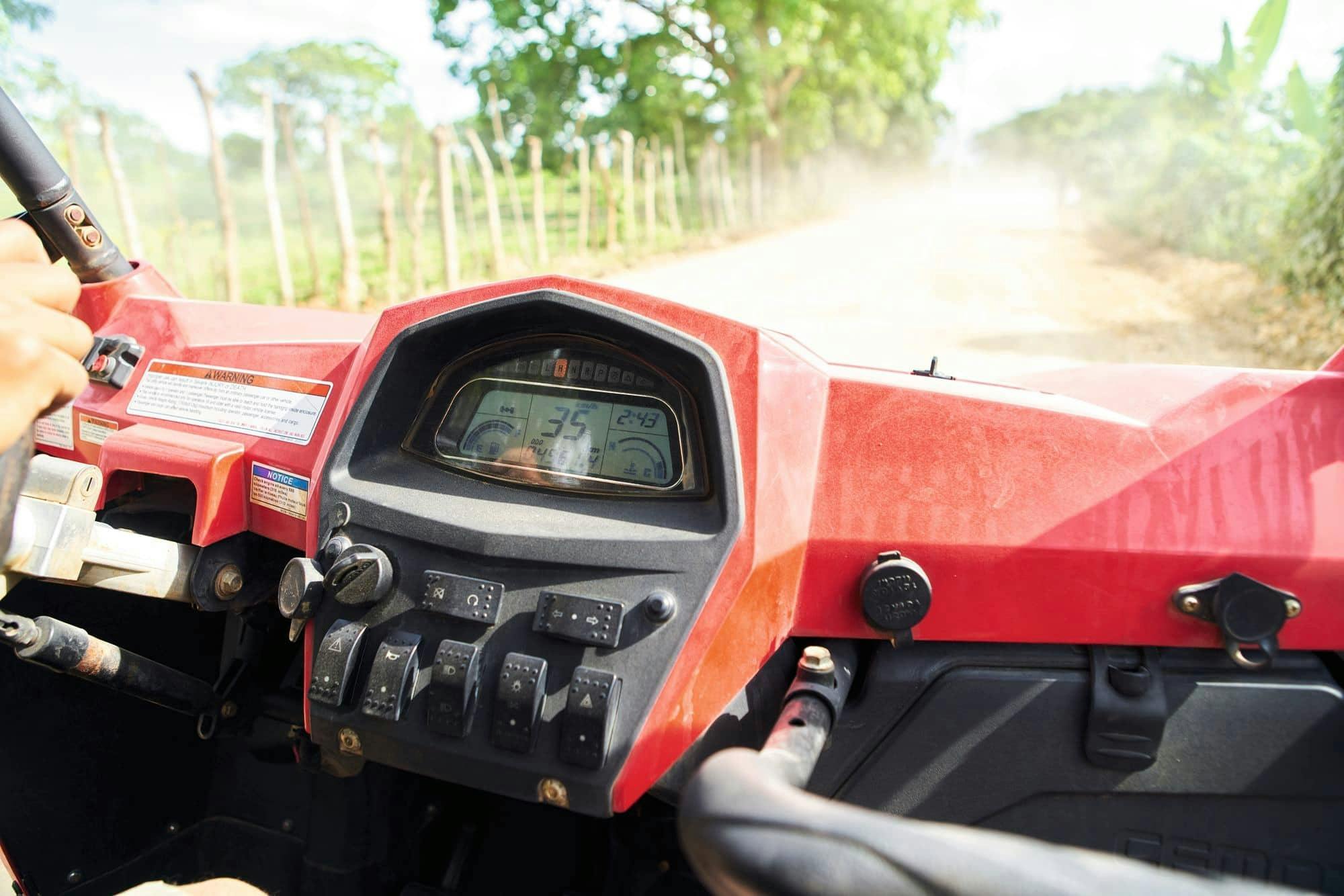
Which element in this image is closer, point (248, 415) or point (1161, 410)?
point (1161, 410)

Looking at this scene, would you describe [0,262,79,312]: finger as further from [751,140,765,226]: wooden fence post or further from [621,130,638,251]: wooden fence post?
[751,140,765,226]: wooden fence post

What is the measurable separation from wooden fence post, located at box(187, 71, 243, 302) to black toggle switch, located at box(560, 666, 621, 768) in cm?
998

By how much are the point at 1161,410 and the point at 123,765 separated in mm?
1974

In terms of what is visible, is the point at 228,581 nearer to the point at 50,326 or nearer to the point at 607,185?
the point at 50,326

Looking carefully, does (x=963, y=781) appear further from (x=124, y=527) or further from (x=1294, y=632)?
(x=124, y=527)

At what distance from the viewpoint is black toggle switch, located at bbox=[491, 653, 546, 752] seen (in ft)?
3.90

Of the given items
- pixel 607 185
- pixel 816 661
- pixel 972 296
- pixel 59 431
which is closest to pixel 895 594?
pixel 816 661

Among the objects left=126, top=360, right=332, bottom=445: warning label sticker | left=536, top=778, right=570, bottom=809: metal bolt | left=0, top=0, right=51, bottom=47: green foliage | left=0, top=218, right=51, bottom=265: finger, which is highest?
left=0, top=0, right=51, bottom=47: green foliage

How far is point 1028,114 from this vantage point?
60.8m

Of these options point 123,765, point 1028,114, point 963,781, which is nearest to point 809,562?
point 963,781

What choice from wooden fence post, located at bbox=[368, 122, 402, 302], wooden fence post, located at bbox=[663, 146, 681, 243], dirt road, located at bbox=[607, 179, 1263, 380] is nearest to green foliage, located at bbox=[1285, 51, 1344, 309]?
dirt road, located at bbox=[607, 179, 1263, 380]

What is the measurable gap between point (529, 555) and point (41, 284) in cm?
65

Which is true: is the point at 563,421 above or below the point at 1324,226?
above

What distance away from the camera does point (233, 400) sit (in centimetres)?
169
